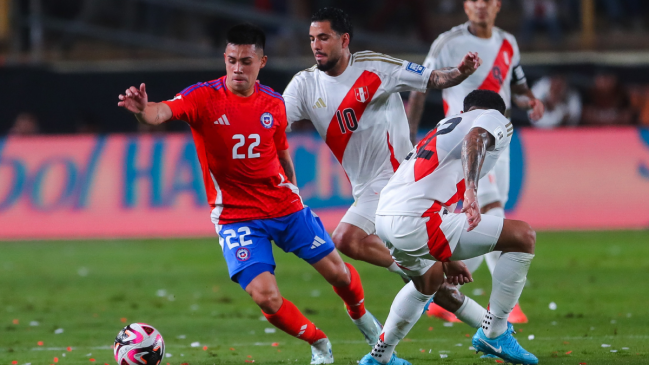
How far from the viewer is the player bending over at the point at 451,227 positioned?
5.46m

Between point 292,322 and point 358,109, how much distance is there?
5.39 ft

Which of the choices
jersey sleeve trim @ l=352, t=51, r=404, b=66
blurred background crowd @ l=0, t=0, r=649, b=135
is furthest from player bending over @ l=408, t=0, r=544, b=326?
blurred background crowd @ l=0, t=0, r=649, b=135

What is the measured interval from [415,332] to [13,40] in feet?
41.8

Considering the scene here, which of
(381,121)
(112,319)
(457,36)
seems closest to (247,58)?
(381,121)

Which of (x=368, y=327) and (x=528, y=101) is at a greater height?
(x=528, y=101)

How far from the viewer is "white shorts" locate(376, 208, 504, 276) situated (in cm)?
546

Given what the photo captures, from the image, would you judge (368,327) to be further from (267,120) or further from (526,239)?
(267,120)

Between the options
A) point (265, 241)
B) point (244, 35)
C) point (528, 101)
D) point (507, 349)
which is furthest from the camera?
point (528, 101)

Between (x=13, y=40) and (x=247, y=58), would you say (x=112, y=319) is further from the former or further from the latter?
(x=13, y=40)

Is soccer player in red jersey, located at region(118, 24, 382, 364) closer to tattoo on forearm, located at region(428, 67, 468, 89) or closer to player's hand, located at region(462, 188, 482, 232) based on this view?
tattoo on forearm, located at region(428, 67, 468, 89)

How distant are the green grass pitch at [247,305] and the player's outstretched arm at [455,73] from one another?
1.90 metres

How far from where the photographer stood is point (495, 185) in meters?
7.84

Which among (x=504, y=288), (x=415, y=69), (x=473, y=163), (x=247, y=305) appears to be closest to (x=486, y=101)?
(x=473, y=163)

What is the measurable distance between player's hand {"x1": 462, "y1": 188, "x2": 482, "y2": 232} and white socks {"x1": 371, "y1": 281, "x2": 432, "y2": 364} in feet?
2.74
